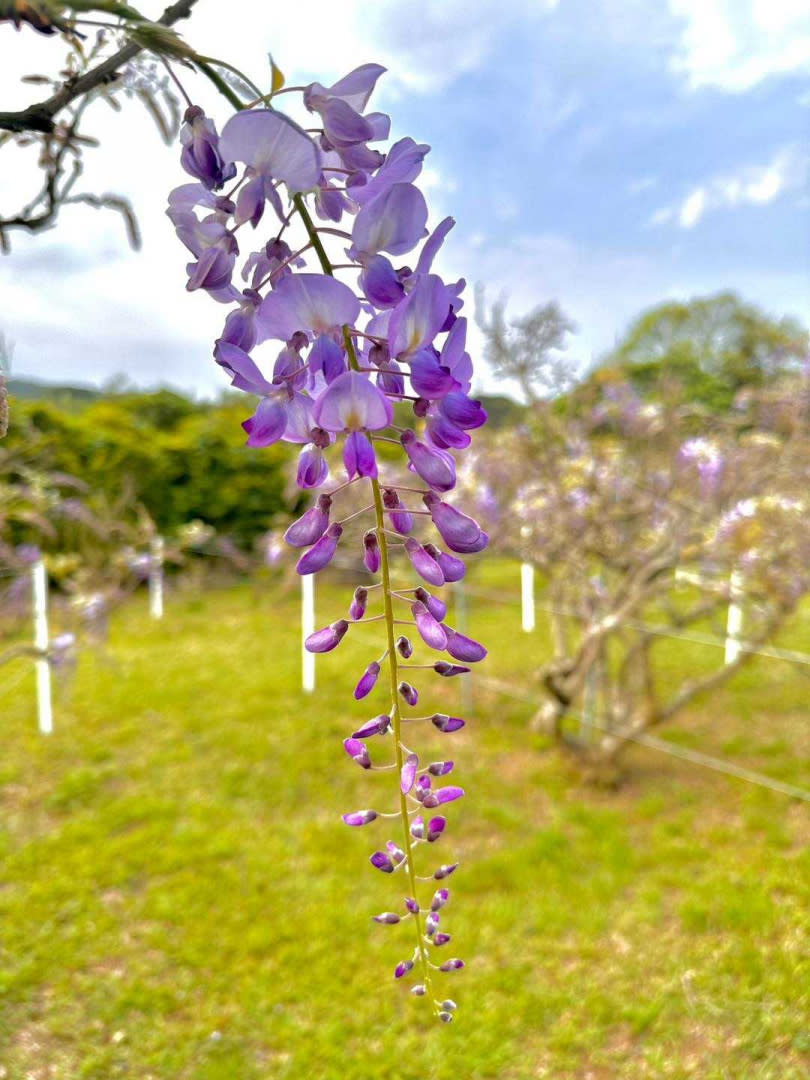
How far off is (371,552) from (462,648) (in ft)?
0.32

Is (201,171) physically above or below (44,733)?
above

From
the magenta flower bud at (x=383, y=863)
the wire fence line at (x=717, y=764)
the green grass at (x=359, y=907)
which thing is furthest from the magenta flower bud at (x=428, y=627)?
the wire fence line at (x=717, y=764)

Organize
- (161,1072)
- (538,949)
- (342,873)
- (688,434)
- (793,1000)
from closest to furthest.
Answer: (161,1072)
(793,1000)
(538,949)
(342,873)
(688,434)

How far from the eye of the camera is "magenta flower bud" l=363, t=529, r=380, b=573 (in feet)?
1.74

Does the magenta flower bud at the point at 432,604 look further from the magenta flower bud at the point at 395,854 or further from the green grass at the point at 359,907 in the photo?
the green grass at the point at 359,907

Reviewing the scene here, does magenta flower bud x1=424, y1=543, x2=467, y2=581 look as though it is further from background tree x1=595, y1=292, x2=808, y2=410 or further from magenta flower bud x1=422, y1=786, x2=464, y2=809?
background tree x1=595, y1=292, x2=808, y2=410

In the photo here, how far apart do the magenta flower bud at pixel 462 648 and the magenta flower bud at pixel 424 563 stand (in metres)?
0.03

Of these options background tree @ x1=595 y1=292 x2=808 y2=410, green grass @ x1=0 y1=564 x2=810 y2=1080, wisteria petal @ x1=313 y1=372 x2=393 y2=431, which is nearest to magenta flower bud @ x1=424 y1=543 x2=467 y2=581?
wisteria petal @ x1=313 y1=372 x2=393 y2=431

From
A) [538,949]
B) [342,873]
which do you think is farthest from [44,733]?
[538,949]

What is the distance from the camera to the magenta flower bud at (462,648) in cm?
50

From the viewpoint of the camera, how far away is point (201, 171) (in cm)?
44

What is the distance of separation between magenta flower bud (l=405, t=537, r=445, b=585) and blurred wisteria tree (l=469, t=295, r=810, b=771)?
3.15 metres

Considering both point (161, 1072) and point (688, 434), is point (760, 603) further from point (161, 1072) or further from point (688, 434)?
point (161, 1072)

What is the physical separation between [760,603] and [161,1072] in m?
3.00
